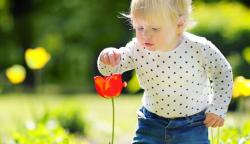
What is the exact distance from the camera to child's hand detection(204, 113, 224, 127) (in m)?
3.71

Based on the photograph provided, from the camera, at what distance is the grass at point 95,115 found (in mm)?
7070

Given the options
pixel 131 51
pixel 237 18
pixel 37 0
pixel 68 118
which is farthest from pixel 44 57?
pixel 37 0

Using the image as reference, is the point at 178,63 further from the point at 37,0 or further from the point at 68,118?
the point at 37,0

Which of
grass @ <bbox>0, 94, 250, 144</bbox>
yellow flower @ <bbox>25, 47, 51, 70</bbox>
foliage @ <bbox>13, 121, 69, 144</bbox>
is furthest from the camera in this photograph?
grass @ <bbox>0, 94, 250, 144</bbox>

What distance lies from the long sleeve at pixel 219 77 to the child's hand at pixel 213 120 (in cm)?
2

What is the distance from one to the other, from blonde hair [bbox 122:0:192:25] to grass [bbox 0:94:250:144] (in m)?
1.97

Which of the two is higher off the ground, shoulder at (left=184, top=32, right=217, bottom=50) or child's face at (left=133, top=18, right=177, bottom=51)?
child's face at (left=133, top=18, right=177, bottom=51)

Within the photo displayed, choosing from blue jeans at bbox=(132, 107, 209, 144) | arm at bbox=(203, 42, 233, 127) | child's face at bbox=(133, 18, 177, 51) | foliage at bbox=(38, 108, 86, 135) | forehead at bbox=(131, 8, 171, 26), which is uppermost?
forehead at bbox=(131, 8, 171, 26)

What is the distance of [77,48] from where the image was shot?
1927 cm

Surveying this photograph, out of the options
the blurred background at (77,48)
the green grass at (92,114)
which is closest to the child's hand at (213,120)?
the green grass at (92,114)

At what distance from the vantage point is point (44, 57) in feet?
19.7

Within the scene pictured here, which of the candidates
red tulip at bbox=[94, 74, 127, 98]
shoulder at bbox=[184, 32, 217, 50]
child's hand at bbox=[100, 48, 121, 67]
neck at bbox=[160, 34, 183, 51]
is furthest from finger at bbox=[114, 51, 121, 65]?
shoulder at bbox=[184, 32, 217, 50]

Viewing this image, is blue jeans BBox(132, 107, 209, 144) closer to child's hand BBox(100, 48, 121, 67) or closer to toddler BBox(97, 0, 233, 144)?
toddler BBox(97, 0, 233, 144)

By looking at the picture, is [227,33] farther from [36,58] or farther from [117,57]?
[117,57]
